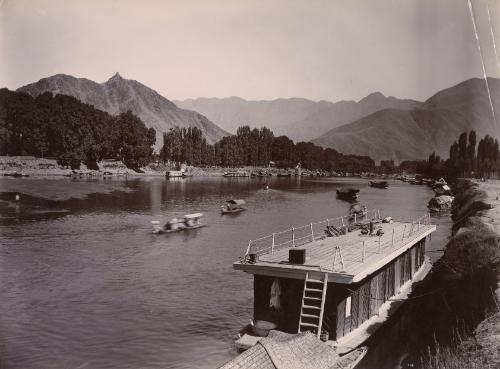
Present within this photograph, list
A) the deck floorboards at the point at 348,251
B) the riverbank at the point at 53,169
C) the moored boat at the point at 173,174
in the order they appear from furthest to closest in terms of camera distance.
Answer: the moored boat at the point at 173,174, the riverbank at the point at 53,169, the deck floorboards at the point at 348,251

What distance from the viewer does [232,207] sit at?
74438mm

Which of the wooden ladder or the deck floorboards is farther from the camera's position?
the deck floorboards

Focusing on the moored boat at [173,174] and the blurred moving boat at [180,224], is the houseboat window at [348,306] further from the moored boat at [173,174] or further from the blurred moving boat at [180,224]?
the moored boat at [173,174]

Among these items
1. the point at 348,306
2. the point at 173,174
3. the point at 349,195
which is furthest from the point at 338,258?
the point at 173,174

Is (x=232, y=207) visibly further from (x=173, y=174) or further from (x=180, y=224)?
(x=173, y=174)

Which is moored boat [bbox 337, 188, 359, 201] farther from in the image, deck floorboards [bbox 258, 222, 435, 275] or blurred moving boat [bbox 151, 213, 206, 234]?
deck floorboards [bbox 258, 222, 435, 275]

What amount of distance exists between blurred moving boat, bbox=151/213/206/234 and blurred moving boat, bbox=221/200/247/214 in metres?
11.0

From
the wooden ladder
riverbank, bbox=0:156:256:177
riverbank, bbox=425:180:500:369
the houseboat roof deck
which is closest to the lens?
riverbank, bbox=425:180:500:369

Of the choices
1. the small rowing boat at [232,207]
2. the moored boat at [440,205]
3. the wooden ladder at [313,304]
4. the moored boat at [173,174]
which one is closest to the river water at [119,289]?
the wooden ladder at [313,304]

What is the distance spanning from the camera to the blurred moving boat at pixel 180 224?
5447cm

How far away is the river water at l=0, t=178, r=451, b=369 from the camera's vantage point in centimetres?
2336

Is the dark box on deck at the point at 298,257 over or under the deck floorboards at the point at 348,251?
over

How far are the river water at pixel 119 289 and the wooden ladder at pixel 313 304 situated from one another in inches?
239

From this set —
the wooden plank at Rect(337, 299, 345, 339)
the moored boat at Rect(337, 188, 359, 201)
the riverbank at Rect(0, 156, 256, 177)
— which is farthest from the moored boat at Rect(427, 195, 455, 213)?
the riverbank at Rect(0, 156, 256, 177)
